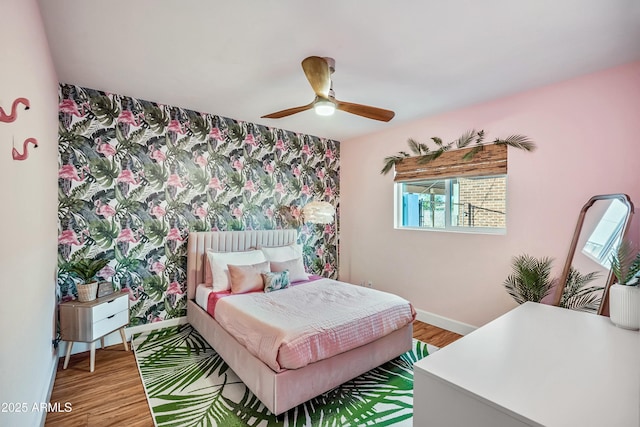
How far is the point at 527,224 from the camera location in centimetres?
298

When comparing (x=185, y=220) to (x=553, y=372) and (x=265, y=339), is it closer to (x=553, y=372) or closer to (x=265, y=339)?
(x=265, y=339)

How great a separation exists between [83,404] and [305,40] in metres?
3.04

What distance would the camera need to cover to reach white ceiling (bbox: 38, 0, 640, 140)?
1.78 m

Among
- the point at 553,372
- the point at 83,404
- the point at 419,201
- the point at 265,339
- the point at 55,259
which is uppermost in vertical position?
the point at 419,201

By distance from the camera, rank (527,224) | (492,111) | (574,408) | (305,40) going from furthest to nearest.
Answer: (492,111) < (527,224) < (305,40) < (574,408)

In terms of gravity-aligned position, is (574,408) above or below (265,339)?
above

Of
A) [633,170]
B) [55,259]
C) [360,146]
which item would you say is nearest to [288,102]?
[360,146]

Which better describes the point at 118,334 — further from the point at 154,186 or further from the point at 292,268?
the point at 292,268

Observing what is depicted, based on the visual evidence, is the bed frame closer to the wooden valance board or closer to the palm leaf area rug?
the palm leaf area rug

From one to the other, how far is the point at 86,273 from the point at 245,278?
143 cm

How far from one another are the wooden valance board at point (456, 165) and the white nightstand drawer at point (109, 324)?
11.6 ft

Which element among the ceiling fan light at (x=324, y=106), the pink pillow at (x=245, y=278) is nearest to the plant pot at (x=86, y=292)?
the pink pillow at (x=245, y=278)

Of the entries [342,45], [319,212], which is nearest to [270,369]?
[342,45]

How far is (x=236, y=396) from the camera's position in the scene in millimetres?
2295
